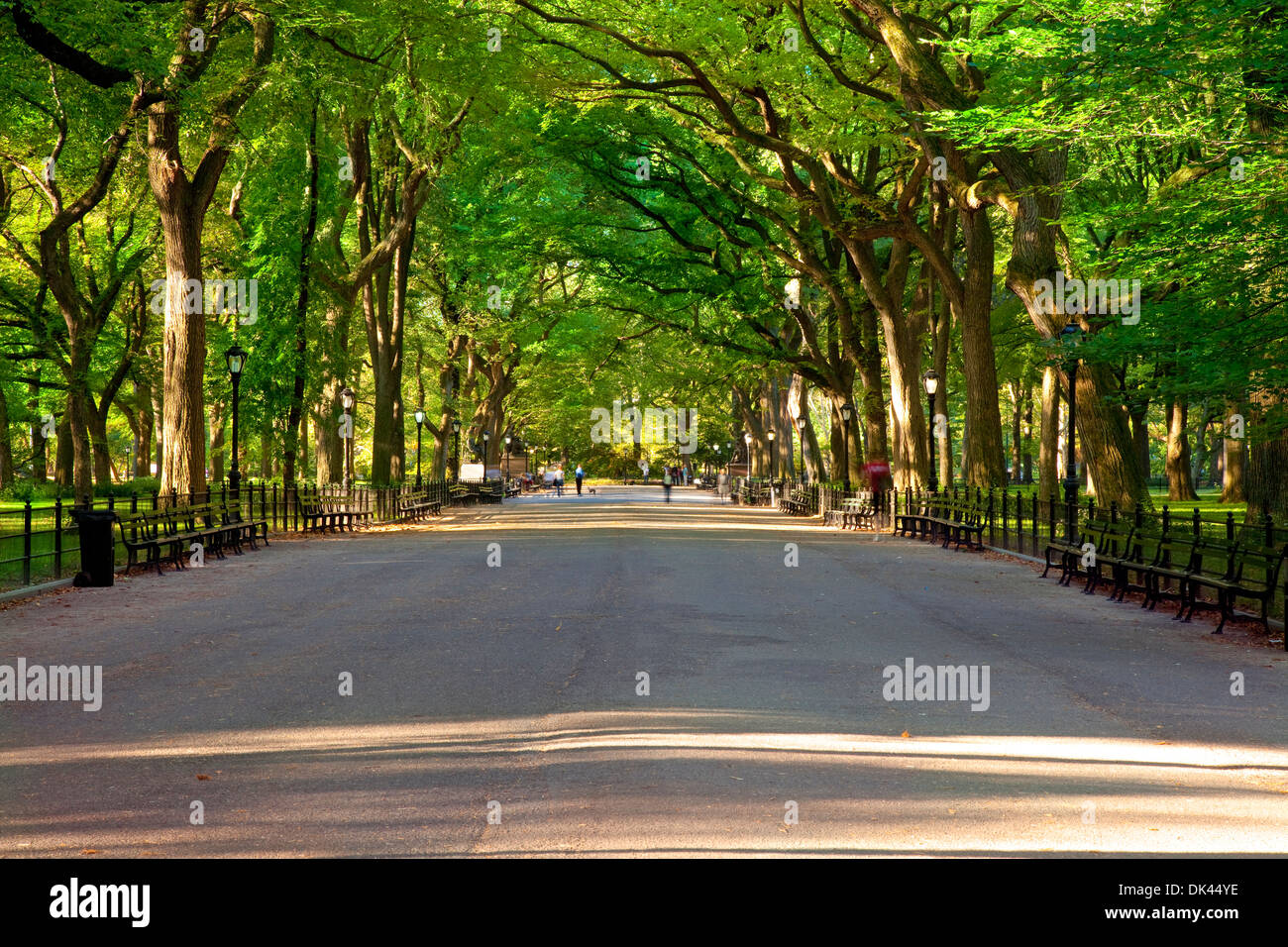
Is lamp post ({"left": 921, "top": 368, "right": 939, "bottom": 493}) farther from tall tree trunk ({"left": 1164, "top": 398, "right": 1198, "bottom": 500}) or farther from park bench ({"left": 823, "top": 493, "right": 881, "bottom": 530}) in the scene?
tall tree trunk ({"left": 1164, "top": 398, "right": 1198, "bottom": 500})

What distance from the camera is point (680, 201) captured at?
1531 inches

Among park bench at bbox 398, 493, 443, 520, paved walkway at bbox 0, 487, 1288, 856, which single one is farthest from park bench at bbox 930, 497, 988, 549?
park bench at bbox 398, 493, 443, 520

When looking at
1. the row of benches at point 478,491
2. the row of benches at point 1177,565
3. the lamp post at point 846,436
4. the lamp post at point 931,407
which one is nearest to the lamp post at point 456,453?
the row of benches at point 478,491

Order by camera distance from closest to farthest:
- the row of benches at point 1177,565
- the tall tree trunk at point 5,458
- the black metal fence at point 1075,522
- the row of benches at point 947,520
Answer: the row of benches at point 1177,565, the black metal fence at point 1075,522, the row of benches at point 947,520, the tall tree trunk at point 5,458

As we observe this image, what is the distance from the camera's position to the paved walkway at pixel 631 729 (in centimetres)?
606

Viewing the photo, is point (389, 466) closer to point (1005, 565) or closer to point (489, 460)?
point (1005, 565)

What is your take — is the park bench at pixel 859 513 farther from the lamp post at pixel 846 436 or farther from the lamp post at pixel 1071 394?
the lamp post at pixel 1071 394

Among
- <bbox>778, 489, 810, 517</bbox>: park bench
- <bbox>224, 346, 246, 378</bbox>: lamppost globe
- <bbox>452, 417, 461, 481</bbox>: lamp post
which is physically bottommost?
<bbox>778, 489, 810, 517</bbox>: park bench

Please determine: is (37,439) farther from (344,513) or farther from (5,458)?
(344,513)

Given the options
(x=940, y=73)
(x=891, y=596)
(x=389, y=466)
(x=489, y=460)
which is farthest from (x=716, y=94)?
(x=489, y=460)

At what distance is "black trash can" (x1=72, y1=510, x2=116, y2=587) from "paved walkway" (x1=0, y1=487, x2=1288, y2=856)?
6.35 ft

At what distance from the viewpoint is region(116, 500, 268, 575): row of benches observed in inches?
835

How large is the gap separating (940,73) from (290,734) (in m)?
19.5

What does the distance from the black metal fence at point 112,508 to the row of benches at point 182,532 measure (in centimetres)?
28
